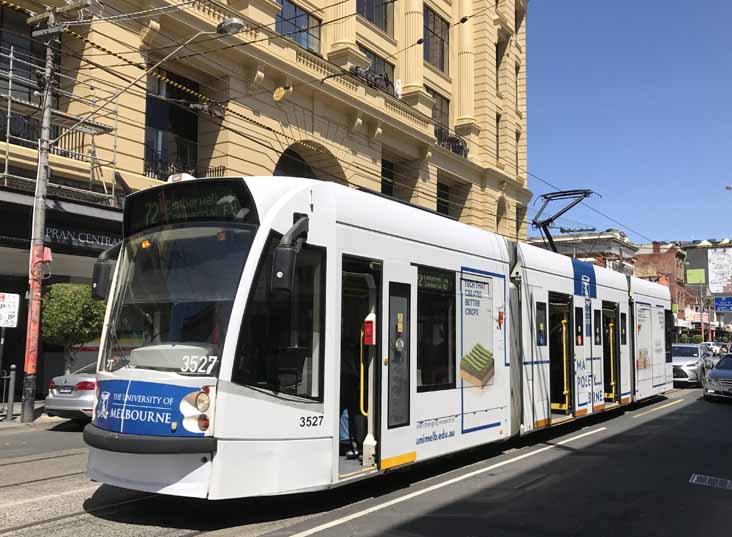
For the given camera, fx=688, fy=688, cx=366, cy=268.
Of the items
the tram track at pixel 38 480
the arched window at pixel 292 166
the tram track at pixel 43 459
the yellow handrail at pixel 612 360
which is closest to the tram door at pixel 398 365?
the tram track at pixel 38 480

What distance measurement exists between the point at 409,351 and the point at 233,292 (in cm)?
256

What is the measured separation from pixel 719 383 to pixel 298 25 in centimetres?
1930

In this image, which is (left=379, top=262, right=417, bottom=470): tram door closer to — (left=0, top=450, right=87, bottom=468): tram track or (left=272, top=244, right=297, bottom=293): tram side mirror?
(left=272, top=244, right=297, bottom=293): tram side mirror

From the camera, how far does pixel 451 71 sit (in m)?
37.1

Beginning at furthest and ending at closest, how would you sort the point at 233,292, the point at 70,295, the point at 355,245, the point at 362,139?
the point at 362,139
the point at 70,295
the point at 355,245
the point at 233,292

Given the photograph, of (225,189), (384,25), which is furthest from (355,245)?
(384,25)

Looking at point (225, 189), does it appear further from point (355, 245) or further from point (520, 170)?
point (520, 170)

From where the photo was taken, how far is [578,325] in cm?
1330

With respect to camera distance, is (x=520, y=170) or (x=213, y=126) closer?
(x=213, y=126)

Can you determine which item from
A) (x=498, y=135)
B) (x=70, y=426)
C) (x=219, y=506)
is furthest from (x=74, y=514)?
(x=498, y=135)

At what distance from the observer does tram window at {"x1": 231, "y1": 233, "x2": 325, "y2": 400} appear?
6254mm

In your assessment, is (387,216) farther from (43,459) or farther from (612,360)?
(612,360)

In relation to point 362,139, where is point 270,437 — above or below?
below

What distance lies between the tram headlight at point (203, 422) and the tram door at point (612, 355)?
11.1m
